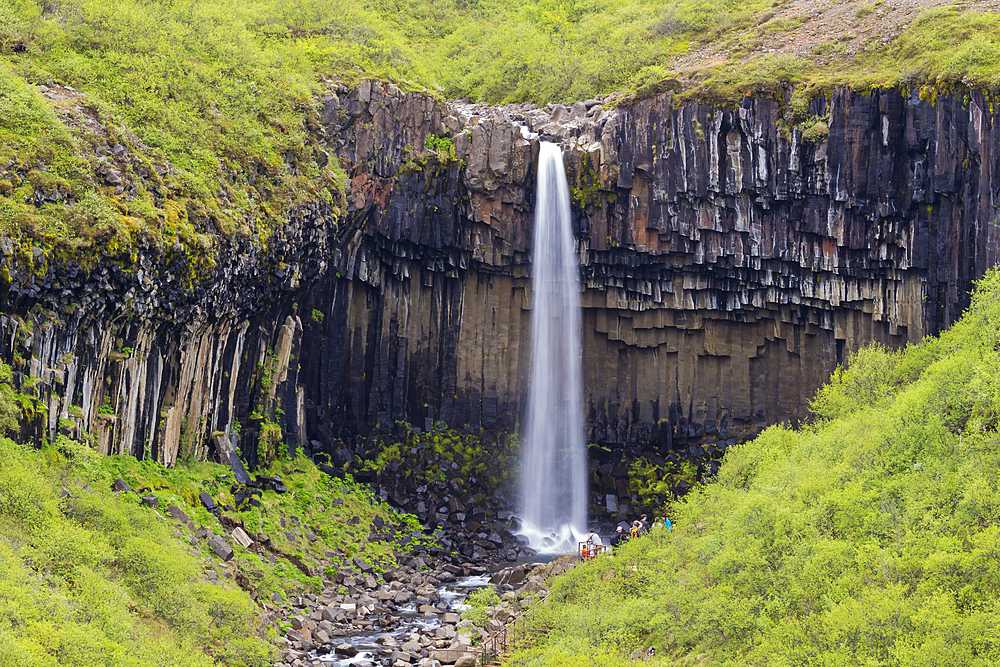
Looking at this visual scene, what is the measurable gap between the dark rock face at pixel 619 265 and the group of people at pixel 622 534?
456cm

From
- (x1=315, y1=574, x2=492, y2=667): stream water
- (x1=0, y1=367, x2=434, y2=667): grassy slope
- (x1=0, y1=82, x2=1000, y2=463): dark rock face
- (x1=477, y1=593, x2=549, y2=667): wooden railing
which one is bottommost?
(x1=315, y1=574, x2=492, y2=667): stream water

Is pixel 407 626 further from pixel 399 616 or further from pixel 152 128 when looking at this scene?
pixel 152 128

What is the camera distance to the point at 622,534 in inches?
1244

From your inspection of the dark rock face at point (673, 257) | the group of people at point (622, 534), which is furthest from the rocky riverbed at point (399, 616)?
the dark rock face at point (673, 257)

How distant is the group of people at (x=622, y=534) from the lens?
26.0m

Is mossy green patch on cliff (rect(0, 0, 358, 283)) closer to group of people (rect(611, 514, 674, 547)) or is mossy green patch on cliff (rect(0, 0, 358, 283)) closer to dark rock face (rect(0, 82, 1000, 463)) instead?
dark rock face (rect(0, 82, 1000, 463))

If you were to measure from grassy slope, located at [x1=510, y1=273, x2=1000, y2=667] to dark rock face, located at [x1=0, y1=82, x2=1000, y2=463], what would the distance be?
7.66m

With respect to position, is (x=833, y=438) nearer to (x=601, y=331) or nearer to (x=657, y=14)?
(x=601, y=331)

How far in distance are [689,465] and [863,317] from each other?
849 centimetres

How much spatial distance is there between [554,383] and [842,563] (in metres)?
19.7

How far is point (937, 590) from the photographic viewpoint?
13938mm

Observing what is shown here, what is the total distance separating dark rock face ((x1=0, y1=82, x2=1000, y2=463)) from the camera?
93.8ft

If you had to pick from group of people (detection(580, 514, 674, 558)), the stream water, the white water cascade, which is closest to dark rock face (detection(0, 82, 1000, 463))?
the white water cascade

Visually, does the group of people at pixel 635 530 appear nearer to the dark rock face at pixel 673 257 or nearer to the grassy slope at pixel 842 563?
the dark rock face at pixel 673 257
